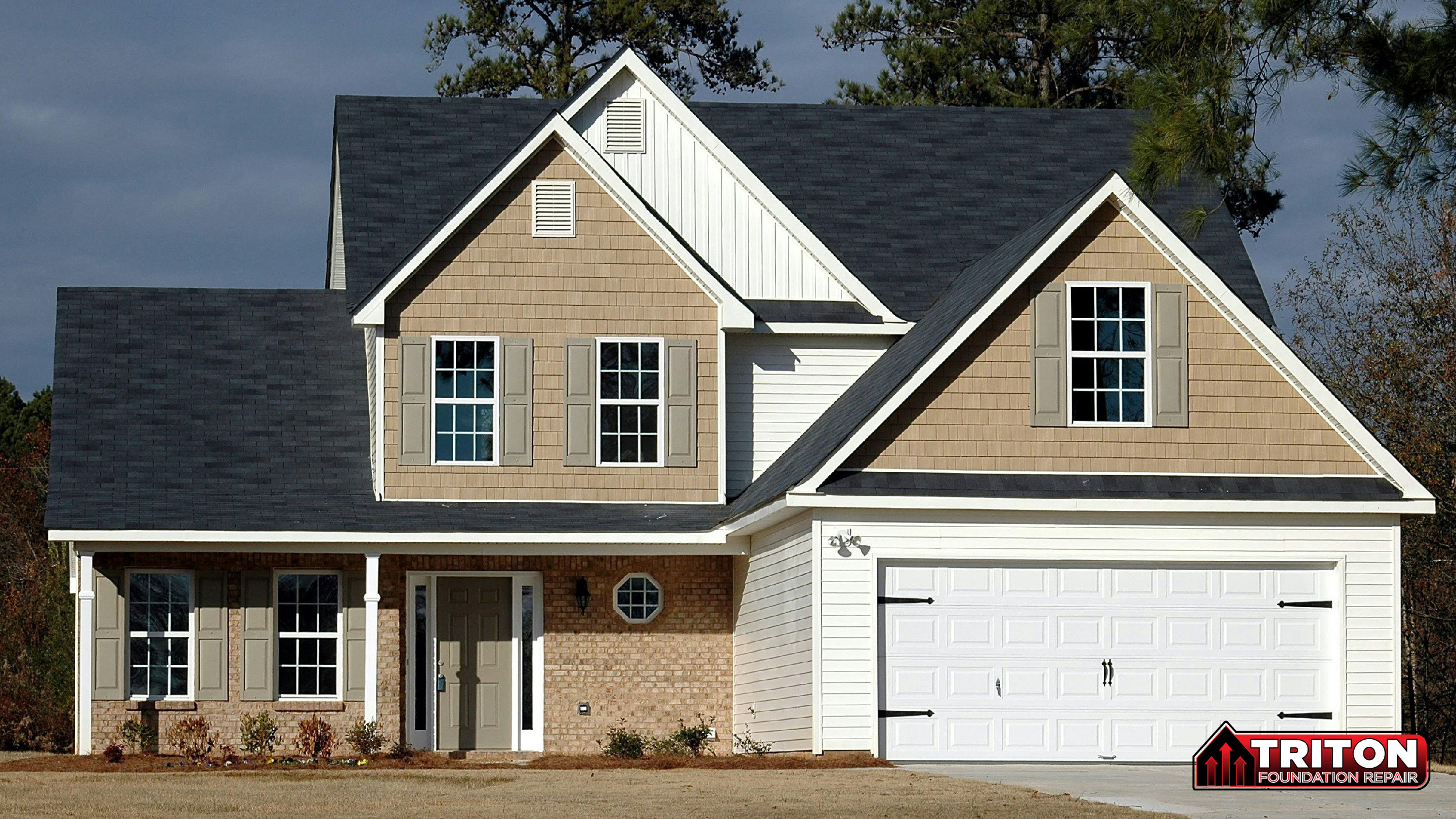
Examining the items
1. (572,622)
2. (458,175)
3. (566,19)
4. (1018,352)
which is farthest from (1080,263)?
(566,19)

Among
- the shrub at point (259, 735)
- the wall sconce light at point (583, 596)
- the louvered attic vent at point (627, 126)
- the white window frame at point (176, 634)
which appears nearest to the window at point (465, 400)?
the wall sconce light at point (583, 596)

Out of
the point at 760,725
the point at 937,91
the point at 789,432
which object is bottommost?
the point at 760,725

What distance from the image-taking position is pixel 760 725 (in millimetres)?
21109

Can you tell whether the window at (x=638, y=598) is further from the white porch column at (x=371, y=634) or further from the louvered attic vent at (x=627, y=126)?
the louvered attic vent at (x=627, y=126)

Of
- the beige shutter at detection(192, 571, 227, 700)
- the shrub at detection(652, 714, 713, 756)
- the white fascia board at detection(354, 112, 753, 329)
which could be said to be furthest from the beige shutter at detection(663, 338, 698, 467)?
the beige shutter at detection(192, 571, 227, 700)

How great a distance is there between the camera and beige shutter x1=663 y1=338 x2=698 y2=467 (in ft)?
73.2

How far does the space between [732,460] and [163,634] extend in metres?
6.78

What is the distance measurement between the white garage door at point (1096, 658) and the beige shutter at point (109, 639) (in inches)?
334

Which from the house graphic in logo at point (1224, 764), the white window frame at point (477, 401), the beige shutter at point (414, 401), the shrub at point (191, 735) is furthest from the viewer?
the white window frame at point (477, 401)

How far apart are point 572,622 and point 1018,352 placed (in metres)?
6.15

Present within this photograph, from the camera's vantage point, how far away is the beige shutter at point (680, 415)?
2231 centimetres

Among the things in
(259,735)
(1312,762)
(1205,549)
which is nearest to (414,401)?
(259,735)

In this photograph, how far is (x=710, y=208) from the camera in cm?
2412

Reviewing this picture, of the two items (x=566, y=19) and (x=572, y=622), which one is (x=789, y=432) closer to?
(x=572, y=622)
